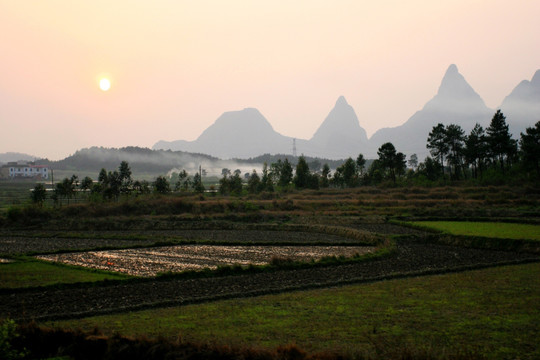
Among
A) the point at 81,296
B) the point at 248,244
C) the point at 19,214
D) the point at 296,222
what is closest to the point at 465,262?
the point at 248,244

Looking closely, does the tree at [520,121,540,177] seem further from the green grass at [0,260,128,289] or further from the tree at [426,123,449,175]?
the green grass at [0,260,128,289]

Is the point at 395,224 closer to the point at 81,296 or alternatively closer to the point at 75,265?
the point at 75,265

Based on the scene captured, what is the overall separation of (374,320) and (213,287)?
776 centimetres

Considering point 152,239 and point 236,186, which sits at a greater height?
point 236,186

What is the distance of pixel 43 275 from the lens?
19.7 metres

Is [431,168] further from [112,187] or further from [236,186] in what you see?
[112,187]

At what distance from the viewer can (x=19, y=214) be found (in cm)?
4709

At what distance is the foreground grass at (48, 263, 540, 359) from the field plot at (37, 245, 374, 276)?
25.1ft

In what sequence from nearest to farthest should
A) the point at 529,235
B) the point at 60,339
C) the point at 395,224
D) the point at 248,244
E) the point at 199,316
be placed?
the point at 60,339 → the point at 199,316 → the point at 529,235 → the point at 248,244 → the point at 395,224

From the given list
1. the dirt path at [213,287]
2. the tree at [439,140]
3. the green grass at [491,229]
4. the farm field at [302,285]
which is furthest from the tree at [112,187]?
the tree at [439,140]

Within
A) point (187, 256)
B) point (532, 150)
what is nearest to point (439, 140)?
point (532, 150)

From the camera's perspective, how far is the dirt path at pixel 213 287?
14.6 metres

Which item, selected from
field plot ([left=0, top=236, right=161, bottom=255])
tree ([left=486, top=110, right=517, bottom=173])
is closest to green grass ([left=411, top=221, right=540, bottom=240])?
field plot ([left=0, top=236, right=161, bottom=255])

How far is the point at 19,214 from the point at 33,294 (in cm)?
3528
